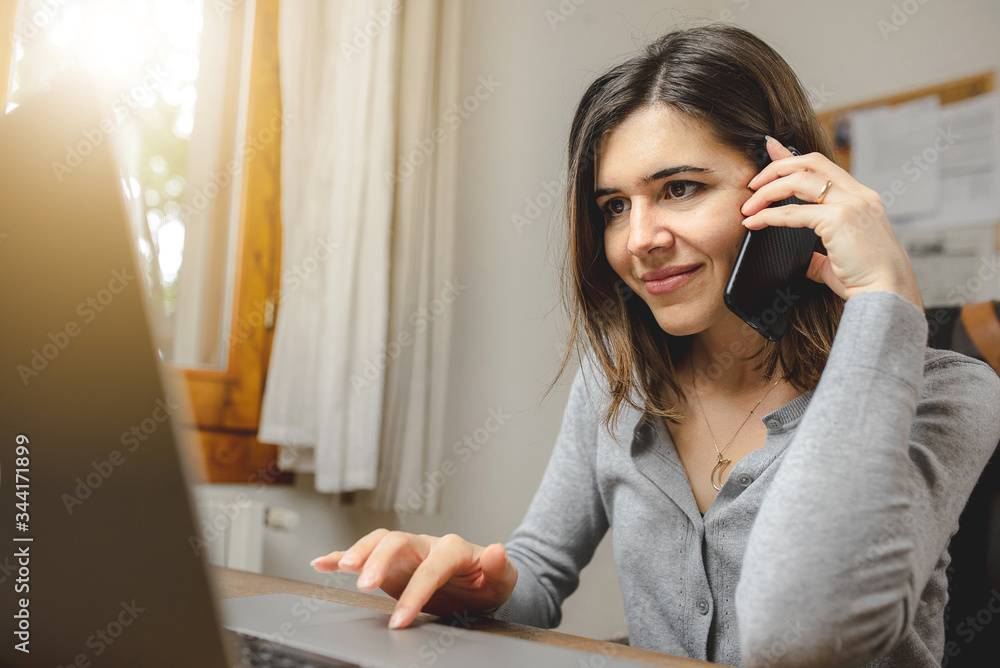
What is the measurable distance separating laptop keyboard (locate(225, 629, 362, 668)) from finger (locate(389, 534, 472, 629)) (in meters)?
0.12

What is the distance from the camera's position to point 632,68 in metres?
1.02

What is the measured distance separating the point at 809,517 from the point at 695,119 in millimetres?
564

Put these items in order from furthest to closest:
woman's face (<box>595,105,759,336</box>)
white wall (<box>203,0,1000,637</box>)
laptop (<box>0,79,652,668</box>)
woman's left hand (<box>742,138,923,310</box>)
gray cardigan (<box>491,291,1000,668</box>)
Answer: white wall (<box>203,0,1000,637</box>)
woman's face (<box>595,105,759,336</box>)
woman's left hand (<box>742,138,923,310</box>)
gray cardigan (<box>491,291,1000,668</box>)
laptop (<box>0,79,652,668</box>)

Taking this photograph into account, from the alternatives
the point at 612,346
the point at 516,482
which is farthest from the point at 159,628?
the point at 516,482

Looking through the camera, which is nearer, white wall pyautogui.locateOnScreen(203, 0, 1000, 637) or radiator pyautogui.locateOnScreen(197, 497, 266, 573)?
radiator pyautogui.locateOnScreen(197, 497, 266, 573)

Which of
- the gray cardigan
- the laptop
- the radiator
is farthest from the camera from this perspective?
the radiator

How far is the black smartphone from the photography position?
814mm

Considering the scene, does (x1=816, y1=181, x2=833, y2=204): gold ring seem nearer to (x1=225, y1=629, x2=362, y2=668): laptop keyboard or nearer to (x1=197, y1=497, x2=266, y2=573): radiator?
(x1=225, y1=629, x2=362, y2=668): laptop keyboard

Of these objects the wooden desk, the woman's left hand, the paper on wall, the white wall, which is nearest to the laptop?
the wooden desk

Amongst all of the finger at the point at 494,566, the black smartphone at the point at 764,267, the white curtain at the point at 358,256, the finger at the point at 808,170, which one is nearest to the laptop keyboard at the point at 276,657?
the finger at the point at 494,566

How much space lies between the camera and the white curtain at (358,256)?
1640 millimetres

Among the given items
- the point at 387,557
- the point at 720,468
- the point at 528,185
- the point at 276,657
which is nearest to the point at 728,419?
the point at 720,468

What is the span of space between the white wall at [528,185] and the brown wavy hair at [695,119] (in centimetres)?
89

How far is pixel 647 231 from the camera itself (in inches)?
35.5
